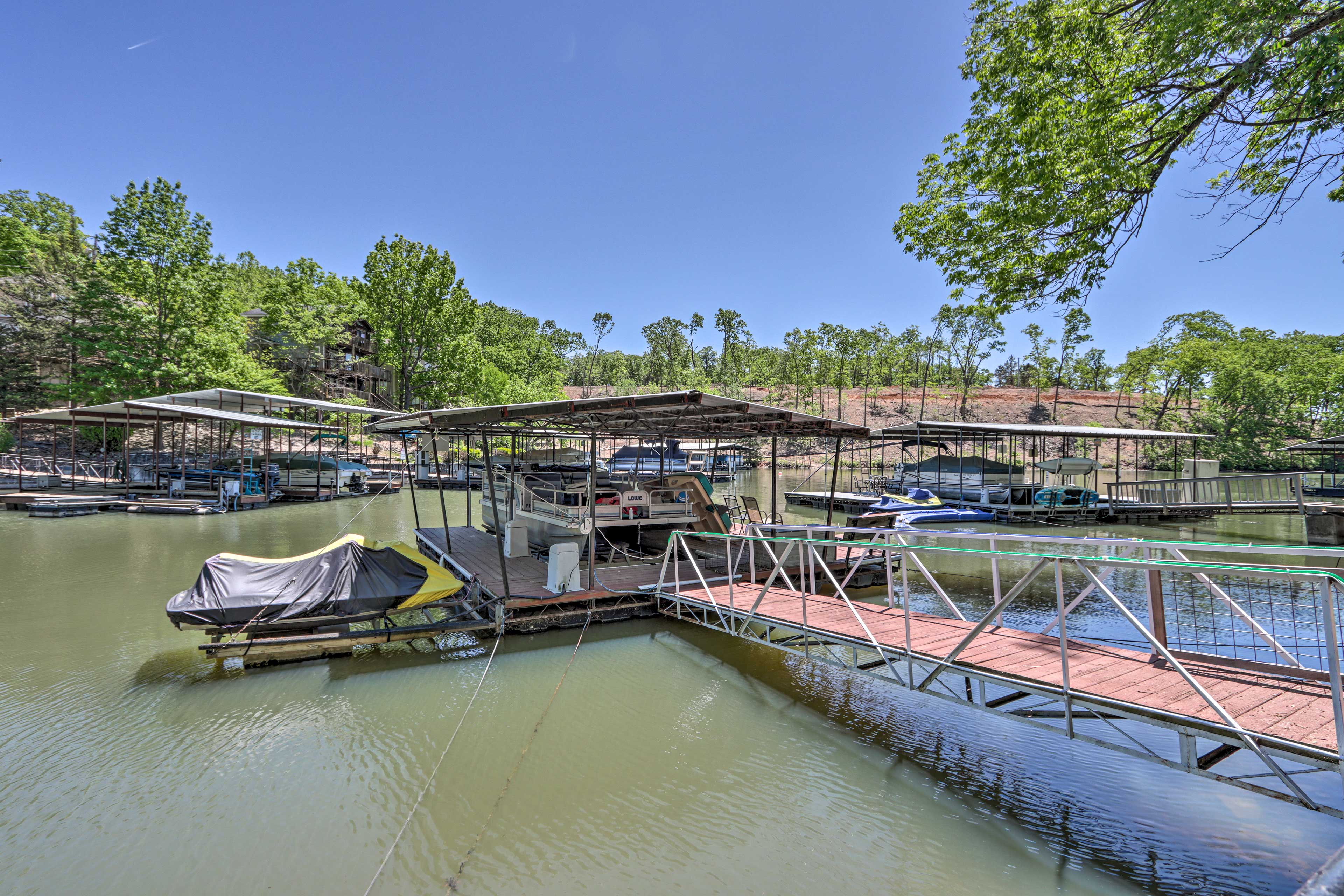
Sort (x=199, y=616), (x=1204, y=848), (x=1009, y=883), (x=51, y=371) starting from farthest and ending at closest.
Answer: (x=51, y=371) → (x=199, y=616) → (x=1204, y=848) → (x=1009, y=883)

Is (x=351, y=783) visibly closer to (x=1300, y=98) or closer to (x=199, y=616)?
(x=199, y=616)

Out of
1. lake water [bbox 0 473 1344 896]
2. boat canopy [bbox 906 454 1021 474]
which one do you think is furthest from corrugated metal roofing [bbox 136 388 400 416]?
boat canopy [bbox 906 454 1021 474]

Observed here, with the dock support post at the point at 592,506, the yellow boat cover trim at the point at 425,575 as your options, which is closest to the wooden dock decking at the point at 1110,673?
the dock support post at the point at 592,506

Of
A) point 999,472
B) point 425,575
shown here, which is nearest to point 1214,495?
point 999,472

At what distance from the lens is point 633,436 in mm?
14336

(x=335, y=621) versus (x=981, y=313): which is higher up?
(x=981, y=313)

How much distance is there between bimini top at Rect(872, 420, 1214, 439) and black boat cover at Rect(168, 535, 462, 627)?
15.7 m

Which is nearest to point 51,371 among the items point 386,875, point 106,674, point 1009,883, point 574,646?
point 106,674

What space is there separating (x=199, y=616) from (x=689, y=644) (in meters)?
7.01

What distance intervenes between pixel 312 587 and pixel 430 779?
425 centimetres

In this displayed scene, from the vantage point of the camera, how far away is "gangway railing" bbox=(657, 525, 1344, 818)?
3.95 meters

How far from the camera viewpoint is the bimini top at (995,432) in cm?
2202

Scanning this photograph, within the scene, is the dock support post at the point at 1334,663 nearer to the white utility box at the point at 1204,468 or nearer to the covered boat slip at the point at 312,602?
the covered boat slip at the point at 312,602

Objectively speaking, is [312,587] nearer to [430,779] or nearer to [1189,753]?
[430,779]
